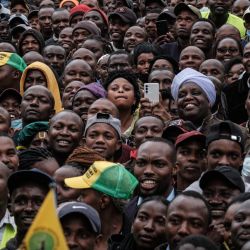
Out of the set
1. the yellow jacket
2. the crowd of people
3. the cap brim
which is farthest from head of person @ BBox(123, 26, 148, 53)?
the cap brim

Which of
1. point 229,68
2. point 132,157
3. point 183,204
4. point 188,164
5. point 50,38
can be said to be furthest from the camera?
point 50,38

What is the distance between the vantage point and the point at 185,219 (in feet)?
28.7

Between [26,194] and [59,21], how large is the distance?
8.46 metres

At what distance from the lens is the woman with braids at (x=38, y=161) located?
416 inches

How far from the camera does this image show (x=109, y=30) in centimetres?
1653

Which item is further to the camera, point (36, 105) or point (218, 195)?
point (36, 105)

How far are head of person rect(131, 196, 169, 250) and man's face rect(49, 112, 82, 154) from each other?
2.30m

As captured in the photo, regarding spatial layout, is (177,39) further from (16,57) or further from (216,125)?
(216,125)

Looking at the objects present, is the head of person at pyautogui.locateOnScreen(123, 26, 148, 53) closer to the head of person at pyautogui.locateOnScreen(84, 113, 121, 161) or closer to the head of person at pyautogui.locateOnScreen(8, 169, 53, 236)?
the head of person at pyautogui.locateOnScreen(84, 113, 121, 161)

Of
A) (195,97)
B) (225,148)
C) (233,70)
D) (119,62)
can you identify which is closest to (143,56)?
(119,62)

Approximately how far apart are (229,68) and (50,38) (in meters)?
4.62

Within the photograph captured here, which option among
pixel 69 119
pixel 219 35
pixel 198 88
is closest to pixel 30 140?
pixel 69 119

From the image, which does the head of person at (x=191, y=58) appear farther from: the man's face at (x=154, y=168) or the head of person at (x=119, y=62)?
the man's face at (x=154, y=168)

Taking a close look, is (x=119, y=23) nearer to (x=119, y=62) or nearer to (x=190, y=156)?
(x=119, y=62)
